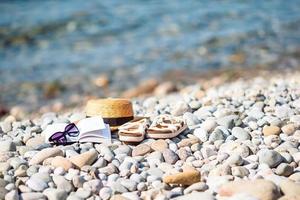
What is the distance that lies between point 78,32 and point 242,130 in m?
8.78

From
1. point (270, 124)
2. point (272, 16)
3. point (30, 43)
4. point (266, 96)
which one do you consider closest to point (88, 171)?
point (270, 124)

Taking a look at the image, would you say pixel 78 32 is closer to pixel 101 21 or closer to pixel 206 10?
pixel 101 21

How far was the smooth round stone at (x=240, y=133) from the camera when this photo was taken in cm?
326

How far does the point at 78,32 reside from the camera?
1174 cm

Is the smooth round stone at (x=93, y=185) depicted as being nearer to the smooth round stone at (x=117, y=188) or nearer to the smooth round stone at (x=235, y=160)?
the smooth round stone at (x=117, y=188)

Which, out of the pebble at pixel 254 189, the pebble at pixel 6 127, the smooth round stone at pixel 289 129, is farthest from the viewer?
the pebble at pixel 6 127

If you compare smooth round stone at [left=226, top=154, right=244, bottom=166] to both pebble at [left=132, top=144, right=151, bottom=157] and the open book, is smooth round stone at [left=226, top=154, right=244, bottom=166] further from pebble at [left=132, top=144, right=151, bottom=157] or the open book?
the open book

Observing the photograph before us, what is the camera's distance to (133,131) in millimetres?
3219

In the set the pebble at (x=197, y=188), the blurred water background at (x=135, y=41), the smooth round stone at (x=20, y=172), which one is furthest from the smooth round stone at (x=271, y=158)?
the blurred water background at (x=135, y=41)

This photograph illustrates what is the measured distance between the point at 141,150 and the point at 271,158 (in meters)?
0.68

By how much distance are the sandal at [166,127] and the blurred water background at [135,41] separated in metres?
4.59

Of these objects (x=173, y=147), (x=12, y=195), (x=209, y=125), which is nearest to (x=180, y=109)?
(x=209, y=125)

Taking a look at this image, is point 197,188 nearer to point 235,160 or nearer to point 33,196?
point 235,160

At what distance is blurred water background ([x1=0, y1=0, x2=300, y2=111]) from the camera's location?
28.3ft
